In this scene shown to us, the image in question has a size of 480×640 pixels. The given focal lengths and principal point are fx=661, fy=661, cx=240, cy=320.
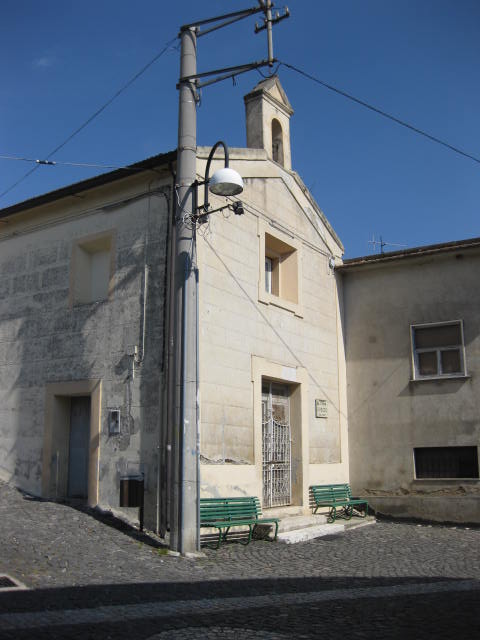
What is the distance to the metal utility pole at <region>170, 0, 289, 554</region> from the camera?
9273mm

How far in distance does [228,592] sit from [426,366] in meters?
8.66

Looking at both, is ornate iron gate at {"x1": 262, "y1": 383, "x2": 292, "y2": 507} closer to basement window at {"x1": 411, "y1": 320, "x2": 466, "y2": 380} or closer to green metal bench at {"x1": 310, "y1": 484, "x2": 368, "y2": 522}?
green metal bench at {"x1": 310, "y1": 484, "x2": 368, "y2": 522}

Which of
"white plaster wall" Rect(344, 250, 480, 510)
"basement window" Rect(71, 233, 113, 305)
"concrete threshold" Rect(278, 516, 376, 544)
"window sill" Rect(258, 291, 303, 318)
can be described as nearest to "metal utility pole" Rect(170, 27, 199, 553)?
"concrete threshold" Rect(278, 516, 376, 544)

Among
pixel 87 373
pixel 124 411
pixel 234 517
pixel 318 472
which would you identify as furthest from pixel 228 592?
pixel 318 472

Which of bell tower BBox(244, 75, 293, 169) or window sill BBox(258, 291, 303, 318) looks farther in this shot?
bell tower BBox(244, 75, 293, 169)

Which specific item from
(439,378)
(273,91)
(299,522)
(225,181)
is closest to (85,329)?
(225,181)

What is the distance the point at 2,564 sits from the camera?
7402 mm

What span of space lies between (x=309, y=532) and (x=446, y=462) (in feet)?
13.2

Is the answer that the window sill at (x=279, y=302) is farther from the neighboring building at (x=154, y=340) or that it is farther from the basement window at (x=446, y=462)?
the basement window at (x=446, y=462)

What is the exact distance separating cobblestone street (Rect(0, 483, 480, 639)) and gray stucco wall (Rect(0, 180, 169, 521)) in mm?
1002

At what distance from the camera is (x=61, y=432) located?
1180 centimetres

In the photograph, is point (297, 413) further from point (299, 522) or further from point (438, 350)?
point (438, 350)

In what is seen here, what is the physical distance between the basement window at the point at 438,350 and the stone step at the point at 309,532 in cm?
399

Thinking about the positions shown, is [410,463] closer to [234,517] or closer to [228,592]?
[234,517]
